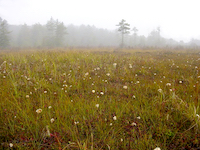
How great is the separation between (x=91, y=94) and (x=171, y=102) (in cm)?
189

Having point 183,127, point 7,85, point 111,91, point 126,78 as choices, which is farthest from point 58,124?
point 126,78

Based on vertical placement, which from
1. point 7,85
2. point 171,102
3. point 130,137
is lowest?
point 130,137

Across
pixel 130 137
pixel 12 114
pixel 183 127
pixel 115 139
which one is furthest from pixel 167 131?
pixel 12 114

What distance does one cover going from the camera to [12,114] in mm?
2195

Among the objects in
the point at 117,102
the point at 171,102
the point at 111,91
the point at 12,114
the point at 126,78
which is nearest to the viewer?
the point at 12,114

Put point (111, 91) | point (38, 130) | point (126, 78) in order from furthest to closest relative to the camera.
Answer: point (126, 78)
point (111, 91)
point (38, 130)

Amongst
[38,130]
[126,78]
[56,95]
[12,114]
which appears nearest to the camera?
[38,130]

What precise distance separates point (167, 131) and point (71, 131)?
1483mm

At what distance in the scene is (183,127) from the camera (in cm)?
183

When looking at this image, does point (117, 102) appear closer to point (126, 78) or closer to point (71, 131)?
point (71, 131)

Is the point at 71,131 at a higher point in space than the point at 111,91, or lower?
lower

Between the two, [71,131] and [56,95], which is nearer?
[71,131]

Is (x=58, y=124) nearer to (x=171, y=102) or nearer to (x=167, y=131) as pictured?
(x=167, y=131)

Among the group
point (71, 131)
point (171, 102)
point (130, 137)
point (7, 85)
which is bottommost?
point (130, 137)
